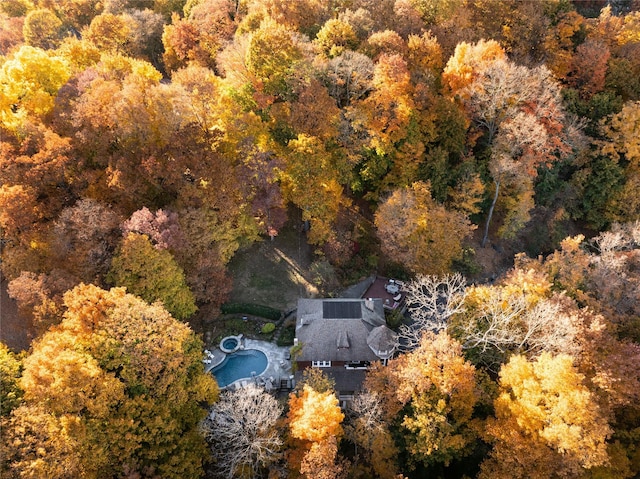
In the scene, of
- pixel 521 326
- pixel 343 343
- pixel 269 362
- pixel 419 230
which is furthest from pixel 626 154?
pixel 269 362

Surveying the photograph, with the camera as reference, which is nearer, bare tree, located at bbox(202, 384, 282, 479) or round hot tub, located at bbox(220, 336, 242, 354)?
bare tree, located at bbox(202, 384, 282, 479)

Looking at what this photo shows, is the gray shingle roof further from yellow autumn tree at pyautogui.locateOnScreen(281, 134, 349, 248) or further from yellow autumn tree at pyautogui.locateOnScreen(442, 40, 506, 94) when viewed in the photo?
yellow autumn tree at pyautogui.locateOnScreen(442, 40, 506, 94)

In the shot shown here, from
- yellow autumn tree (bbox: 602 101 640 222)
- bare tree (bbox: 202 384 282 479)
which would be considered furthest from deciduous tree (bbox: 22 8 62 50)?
yellow autumn tree (bbox: 602 101 640 222)

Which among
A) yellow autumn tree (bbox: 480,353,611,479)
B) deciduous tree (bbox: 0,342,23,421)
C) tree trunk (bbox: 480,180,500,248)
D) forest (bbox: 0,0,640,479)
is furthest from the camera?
tree trunk (bbox: 480,180,500,248)

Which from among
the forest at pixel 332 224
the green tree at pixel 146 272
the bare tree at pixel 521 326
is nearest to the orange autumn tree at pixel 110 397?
the forest at pixel 332 224

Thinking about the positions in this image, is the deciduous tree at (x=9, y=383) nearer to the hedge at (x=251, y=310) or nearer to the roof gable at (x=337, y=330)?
the hedge at (x=251, y=310)

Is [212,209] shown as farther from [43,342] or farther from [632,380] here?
[632,380]

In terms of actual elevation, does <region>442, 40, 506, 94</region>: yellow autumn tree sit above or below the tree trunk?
above
